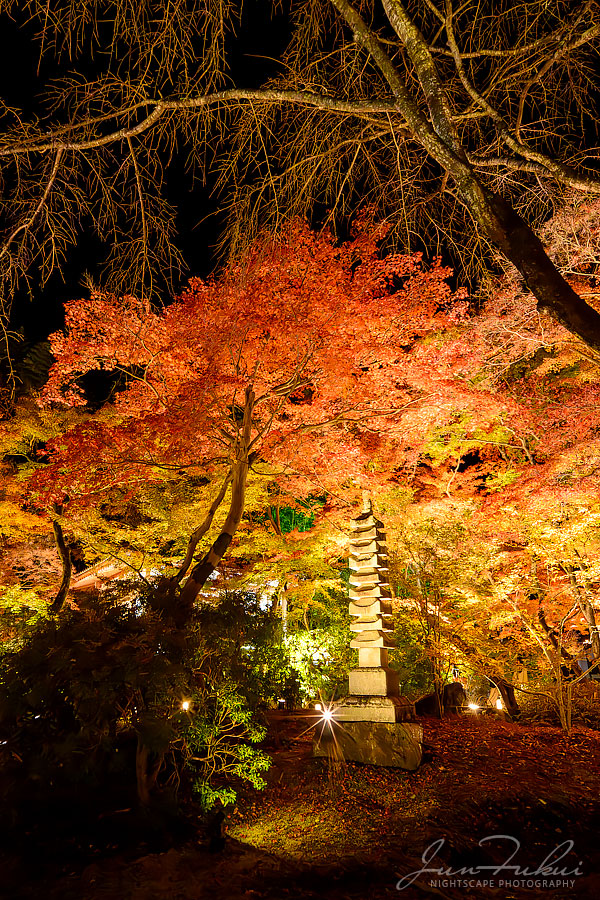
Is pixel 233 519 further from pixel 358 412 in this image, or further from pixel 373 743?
→ pixel 373 743

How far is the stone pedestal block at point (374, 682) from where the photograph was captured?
7875mm

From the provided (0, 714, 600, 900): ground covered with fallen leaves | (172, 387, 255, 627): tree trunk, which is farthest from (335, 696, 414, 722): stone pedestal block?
(172, 387, 255, 627): tree trunk

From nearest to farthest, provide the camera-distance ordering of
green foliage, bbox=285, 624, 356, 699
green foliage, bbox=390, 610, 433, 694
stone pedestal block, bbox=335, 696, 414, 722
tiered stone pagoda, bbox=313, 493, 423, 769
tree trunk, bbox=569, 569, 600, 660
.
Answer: tiered stone pagoda, bbox=313, 493, 423, 769
stone pedestal block, bbox=335, 696, 414, 722
tree trunk, bbox=569, 569, 600, 660
green foliage, bbox=390, 610, 433, 694
green foliage, bbox=285, 624, 356, 699

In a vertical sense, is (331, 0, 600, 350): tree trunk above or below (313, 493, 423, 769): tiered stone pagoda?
above

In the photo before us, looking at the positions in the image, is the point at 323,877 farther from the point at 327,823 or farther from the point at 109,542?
the point at 109,542

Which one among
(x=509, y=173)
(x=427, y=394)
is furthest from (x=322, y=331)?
(x=509, y=173)

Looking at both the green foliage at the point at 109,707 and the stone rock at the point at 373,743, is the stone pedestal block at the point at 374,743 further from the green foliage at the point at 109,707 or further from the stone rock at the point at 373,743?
the green foliage at the point at 109,707

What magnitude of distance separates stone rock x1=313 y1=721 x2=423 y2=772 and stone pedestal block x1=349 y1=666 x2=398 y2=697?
1.41 ft

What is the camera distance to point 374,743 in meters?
7.57

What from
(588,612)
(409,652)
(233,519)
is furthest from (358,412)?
(588,612)

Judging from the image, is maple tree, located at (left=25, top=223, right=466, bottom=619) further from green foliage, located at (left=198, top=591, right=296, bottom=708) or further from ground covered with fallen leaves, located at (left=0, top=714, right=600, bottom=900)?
ground covered with fallen leaves, located at (left=0, top=714, right=600, bottom=900)

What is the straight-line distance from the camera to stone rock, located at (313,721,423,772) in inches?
289

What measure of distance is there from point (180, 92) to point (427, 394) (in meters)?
7.02

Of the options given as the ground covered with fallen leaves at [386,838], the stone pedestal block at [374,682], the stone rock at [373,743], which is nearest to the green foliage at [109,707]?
the ground covered with fallen leaves at [386,838]
